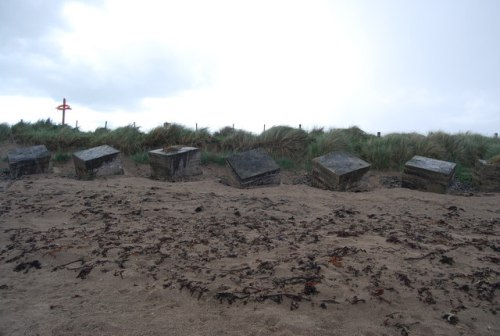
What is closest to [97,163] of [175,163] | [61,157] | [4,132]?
[175,163]

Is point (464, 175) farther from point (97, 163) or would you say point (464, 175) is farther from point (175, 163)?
point (97, 163)

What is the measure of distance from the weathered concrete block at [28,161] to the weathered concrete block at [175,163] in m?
2.37

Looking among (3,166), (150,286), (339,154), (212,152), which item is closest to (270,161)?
(339,154)

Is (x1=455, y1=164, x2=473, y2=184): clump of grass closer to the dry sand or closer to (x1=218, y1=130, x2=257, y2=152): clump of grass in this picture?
the dry sand

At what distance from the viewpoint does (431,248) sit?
3631 millimetres

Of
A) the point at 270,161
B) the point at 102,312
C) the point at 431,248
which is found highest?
the point at 270,161

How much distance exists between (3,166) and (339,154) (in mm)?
7883

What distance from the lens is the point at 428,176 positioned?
7.02m

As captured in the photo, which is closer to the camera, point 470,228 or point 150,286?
point 150,286

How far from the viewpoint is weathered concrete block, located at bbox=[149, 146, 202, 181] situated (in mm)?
7812

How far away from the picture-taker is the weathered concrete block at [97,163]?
308 inches

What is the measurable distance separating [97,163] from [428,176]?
20.4ft

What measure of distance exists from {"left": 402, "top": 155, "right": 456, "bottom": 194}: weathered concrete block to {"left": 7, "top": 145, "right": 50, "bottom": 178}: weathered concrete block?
23.9 feet

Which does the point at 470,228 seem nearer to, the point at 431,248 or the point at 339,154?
the point at 431,248
